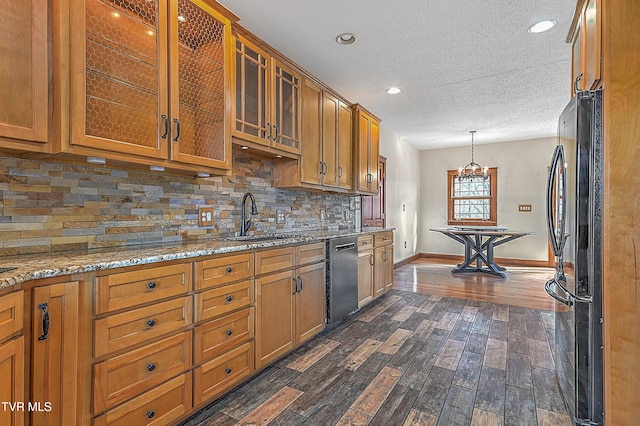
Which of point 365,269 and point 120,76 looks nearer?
point 120,76

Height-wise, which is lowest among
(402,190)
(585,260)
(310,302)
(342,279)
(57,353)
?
(310,302)

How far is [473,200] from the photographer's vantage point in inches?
283

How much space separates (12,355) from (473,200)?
7.67 meters

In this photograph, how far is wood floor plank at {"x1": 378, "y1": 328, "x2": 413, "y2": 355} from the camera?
8.42 feet

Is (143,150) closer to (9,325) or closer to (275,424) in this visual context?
(9,325)

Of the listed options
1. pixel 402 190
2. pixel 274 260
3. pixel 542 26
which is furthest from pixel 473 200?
pixel 274 260

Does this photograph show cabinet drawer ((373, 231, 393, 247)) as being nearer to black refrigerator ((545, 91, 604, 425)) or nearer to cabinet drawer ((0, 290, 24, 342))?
black refrigerator ((545, 91, 604, 425))

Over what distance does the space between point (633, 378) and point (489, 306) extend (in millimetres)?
2539

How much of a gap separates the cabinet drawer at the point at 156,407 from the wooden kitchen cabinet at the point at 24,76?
1.17 metres

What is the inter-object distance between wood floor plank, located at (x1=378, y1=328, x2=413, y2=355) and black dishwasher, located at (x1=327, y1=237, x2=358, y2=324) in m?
0.49

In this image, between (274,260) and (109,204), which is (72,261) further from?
(274,260)

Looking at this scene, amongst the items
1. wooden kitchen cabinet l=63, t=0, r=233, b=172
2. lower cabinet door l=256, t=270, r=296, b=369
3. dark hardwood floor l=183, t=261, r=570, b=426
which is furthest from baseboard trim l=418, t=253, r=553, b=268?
wooden kitchen cabinet l=63, t=0, r=233, b=172

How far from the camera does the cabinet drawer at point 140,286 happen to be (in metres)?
1.30

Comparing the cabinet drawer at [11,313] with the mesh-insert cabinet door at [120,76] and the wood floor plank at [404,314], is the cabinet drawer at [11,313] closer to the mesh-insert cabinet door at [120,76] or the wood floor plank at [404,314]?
the mesh-insert cabinet door at [120,76]
